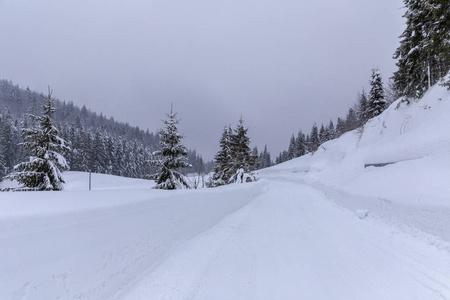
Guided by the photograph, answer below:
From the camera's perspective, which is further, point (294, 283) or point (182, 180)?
point (182, 180)

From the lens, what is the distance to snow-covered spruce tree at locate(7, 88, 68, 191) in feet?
33.9

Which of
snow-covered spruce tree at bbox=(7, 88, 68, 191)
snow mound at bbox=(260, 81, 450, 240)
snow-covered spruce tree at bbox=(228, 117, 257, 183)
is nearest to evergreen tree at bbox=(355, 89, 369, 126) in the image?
snow-covered spruce tree at bbox=(228, 117, 257, 183)

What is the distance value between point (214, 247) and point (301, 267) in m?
1.91

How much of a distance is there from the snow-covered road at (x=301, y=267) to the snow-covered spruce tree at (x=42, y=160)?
30.9ft

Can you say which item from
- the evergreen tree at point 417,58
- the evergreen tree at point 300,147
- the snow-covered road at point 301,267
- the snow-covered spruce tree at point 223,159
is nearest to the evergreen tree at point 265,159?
the evergreen tree at point 300,147

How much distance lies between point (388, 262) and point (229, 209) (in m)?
5.83

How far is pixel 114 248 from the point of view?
3.08 metres

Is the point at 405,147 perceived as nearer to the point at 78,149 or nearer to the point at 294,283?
the point at 294,283

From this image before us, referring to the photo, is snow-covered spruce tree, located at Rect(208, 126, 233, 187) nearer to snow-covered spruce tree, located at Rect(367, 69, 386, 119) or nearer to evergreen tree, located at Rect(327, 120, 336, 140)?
snow-covered spruce tree, located at Rect(367, 69, 386, 119)

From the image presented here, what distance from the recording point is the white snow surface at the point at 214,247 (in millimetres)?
2264

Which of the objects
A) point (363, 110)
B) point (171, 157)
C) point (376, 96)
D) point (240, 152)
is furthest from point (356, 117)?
point (171, 157)

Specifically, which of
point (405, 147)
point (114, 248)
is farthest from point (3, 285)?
point (405, 147)

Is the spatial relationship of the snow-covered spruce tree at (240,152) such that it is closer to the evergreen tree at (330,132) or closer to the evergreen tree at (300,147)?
the evergreen tree at (300,147)

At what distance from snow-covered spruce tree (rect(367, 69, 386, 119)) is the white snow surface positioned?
2861 cm
